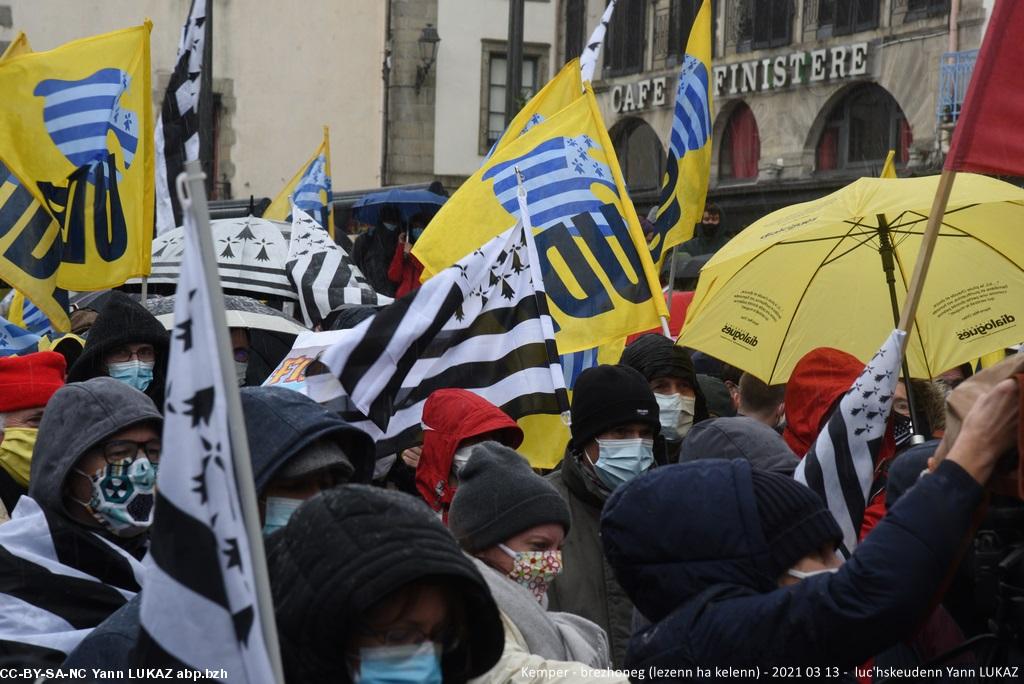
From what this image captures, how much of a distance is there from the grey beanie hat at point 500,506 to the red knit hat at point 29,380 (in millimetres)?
1936

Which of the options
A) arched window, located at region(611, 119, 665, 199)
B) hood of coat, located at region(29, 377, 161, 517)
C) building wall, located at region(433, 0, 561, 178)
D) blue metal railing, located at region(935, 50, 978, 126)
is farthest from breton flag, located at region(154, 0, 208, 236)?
building wall, located at region(433, 0, 561, 178)

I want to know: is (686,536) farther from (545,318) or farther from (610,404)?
(545,318)

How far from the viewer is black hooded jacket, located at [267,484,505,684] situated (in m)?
2.47

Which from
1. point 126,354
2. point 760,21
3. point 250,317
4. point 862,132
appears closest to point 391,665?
point 126,354

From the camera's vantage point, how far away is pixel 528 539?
394 cm

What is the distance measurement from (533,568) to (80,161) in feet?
15.7

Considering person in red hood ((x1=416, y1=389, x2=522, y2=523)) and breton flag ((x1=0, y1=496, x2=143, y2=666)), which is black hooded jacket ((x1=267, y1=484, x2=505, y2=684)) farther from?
person in red hood ((x1=416, y1=389, x2=522, y2=523))

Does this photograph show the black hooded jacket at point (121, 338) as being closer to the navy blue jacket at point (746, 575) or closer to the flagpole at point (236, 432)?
the navy blue jacket at point (746, 575)

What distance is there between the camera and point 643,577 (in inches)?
114

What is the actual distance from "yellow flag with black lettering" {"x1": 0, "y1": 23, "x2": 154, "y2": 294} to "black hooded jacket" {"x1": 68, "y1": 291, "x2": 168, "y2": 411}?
1.15 m

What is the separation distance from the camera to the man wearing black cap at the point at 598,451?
4.62m

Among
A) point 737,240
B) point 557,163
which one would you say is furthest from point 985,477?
point 557,163

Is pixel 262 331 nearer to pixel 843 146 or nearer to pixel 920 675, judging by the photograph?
pixel 920 675

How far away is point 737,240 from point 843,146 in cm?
1935
